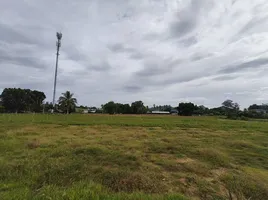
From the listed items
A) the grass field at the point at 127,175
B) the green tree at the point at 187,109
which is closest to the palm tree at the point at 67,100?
the green tree at the point at 187,109

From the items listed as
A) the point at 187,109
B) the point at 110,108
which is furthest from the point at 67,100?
the point at 187,109

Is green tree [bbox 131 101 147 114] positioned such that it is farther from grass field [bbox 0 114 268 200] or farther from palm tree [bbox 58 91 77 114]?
grass field [bbox 0 114 268 200]

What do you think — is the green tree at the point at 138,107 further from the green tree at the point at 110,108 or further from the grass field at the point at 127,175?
the grass field at the point at 127,175

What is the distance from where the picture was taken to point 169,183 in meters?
4.75

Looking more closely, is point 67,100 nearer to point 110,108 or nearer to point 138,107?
point 110,108

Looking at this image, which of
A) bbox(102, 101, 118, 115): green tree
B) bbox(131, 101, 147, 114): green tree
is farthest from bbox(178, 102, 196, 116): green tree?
bbox(102, 101, 118, 115): green tree

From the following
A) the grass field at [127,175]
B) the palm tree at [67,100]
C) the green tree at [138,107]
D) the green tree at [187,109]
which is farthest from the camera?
the green tree at [138,107]

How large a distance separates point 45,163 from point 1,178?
1.36 meters

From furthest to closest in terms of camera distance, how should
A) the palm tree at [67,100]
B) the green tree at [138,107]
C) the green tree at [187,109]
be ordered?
the green tree at [138,107]
the green tree at [187,109]
the palm tree at [67,100]

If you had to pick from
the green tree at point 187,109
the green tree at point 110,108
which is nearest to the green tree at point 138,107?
the green tree at point 110,108

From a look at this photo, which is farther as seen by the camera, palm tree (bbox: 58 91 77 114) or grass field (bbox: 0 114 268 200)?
palm tree (bbox: 58 91 77 114)

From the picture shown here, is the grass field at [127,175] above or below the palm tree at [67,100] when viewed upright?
below

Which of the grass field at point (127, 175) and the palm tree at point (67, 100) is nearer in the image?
the grass field at point (127, 175)

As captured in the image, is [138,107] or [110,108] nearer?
[110,108]
